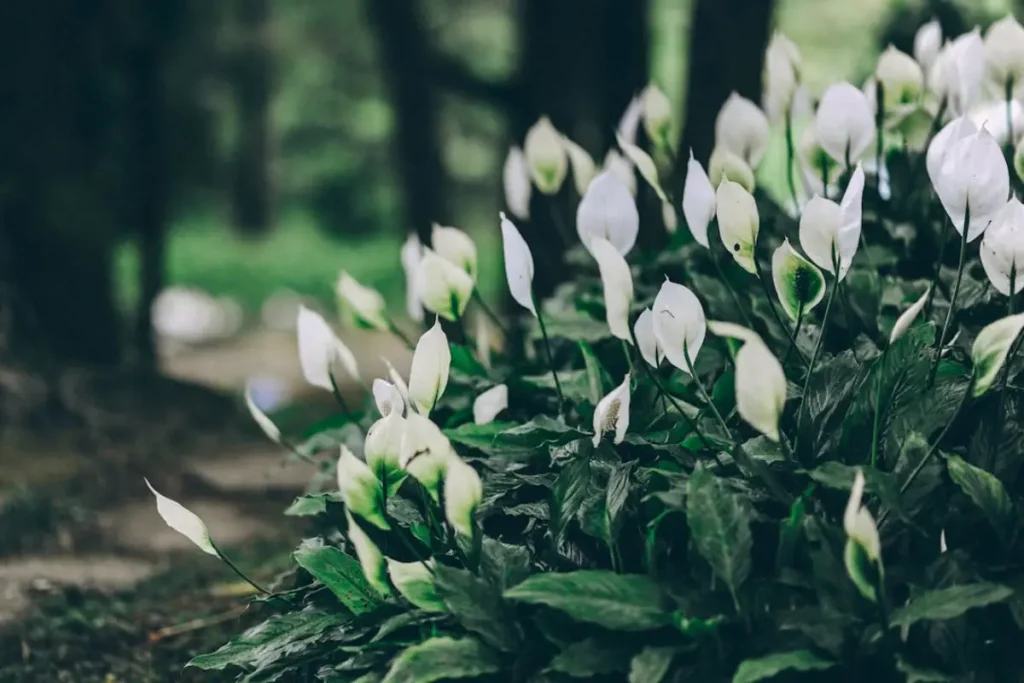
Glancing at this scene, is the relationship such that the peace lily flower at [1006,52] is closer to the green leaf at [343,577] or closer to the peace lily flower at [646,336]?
the peace lily flower at [646,336]

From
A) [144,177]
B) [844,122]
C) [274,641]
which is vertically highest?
[844,122]

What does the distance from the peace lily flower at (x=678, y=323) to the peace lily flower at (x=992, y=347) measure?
14.0 inches

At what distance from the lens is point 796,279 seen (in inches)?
63.9

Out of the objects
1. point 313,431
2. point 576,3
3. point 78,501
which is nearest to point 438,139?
point 576,3

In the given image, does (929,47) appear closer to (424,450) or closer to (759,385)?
(759,385)

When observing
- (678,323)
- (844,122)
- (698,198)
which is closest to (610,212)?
(698,198)

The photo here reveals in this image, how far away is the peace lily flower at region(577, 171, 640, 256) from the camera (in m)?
1.89

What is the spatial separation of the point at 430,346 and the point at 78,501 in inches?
81.8

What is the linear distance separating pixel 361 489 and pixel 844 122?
3.75 ft

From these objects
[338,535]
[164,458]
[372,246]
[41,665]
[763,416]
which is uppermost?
[763,416]

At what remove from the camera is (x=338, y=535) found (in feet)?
7.01

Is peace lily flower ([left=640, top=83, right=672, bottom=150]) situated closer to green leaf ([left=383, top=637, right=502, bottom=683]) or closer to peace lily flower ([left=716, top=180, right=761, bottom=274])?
peace lily flower ([left=716, top=180, right=761, bottom=274])

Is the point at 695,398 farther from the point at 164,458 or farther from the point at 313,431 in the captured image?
the point at 164,458

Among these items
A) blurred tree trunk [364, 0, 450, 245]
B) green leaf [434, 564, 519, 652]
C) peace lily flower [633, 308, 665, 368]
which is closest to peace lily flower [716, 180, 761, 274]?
peace lily flower [633, 308, 665, 368]
